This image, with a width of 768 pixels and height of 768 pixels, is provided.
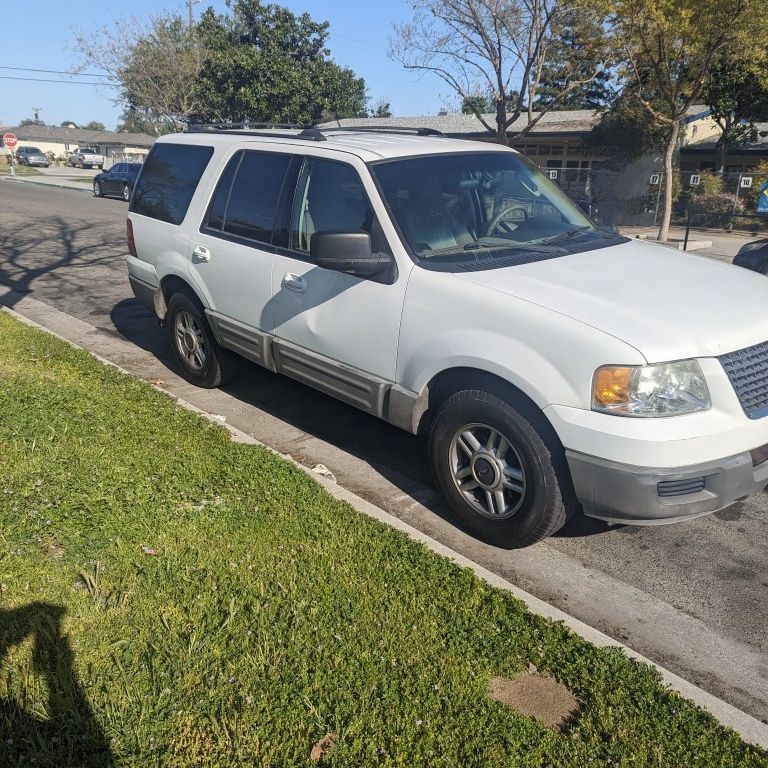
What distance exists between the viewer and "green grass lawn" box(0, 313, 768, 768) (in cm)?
255

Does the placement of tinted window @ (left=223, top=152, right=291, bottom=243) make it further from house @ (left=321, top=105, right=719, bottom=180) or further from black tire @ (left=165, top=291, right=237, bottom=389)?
house @ (left=321, top=105, right=719, bottom=180)

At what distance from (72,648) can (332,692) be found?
107cm

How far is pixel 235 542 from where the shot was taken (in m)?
3.72

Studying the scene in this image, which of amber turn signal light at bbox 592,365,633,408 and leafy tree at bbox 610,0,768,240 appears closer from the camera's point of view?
amber turn signal light at bbox 592,365,633,408

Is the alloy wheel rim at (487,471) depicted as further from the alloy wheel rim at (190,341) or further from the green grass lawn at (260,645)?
the alloy wheel rim at (190,341)

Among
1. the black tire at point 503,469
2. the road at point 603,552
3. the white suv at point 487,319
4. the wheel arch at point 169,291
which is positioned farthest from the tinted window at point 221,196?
the black tire at point 503,469

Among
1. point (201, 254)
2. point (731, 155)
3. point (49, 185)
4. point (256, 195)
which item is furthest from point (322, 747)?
point (49, 185)

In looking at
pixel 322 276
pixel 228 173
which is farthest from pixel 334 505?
pixel 228 173

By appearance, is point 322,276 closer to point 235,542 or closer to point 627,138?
point 235,542

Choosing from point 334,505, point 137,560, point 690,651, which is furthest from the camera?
point 334,505

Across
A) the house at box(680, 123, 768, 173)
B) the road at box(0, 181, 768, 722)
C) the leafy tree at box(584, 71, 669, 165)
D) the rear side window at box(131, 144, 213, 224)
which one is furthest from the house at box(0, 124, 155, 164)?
the road at box(0, 181, 768, 722)

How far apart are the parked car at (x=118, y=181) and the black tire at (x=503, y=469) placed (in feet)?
87.4

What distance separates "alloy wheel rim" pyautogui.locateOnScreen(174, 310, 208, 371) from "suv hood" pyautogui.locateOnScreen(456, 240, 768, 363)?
297 centimetres

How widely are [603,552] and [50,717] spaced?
2.82 meters
